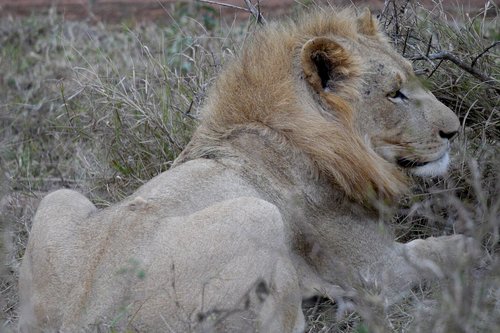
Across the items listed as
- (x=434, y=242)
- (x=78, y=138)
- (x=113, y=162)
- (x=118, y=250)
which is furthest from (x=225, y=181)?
(x=78, y=138)

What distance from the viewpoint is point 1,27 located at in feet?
28.1

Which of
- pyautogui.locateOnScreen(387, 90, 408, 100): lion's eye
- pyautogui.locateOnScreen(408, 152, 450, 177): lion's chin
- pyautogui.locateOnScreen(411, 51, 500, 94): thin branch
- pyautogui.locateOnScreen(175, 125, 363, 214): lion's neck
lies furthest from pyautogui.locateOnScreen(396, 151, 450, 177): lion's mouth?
pyautogui.locateOnScreen(411, 51, 500, 94): thin branch

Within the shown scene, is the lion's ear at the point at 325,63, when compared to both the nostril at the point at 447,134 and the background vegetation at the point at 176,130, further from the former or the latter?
the background vegetation at the point at 176,130

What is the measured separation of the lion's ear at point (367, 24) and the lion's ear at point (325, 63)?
39cm

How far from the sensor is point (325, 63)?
14.1ft

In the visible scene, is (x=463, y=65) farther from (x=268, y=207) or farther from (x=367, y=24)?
(x=268, y=207)

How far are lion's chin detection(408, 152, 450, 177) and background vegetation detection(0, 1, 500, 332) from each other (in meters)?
0.09

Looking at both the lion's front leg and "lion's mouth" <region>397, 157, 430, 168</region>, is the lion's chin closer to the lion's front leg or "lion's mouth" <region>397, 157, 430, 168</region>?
"lion's mouth" <region>397, 157, 430, 168</region>

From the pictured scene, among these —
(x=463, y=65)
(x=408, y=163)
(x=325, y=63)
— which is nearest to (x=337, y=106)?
(x=325, y=63)

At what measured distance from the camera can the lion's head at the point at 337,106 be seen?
424cm

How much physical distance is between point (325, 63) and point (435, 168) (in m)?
0.73

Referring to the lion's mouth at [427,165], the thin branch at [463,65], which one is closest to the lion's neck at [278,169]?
the lion's mouth at [427,165]

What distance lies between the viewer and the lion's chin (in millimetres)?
4492

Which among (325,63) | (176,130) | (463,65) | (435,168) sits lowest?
(176,130)
